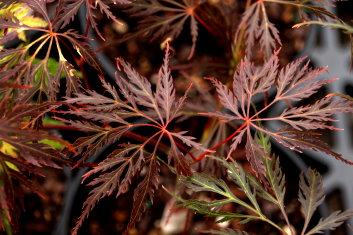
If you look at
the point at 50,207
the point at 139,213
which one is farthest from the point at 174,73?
the point at 139,213

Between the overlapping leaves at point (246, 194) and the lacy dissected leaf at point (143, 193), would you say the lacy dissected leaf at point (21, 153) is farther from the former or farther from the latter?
the overlapping leaves at point (246, 194)

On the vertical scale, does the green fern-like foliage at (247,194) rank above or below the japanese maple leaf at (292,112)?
below

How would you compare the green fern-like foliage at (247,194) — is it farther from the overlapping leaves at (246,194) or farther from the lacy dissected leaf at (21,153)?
the lacy dissected leaf at (21,153)

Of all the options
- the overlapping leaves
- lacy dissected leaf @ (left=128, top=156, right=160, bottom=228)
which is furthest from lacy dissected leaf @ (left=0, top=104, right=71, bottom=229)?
the overlapping leaves

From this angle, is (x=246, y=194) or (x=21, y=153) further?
(x=246, y=194)

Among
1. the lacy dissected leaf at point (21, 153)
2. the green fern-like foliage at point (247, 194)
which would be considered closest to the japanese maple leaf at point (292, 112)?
the green fern-like foliage at point (247, 194)

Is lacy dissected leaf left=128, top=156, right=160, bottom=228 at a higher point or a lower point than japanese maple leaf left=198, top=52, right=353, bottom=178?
lower

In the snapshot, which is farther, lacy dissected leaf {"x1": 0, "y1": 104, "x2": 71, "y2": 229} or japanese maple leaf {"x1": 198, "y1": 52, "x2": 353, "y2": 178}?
japanese maple leaf {"x1": 198, "y1": 52, "x2": 353, "y2": 178}

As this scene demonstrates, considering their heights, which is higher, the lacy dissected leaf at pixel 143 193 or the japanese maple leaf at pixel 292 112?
the japanese maple leaf at pixel 292 112

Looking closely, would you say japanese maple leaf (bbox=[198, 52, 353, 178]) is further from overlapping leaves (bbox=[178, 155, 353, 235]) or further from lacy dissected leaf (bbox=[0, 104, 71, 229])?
lacy dissected leaf (bbox=[0, 104, 71, 229])

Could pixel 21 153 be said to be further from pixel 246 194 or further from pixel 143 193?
pixel 246 194

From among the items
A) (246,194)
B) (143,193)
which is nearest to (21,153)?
(143,193)

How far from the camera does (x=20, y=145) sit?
1.67 ft

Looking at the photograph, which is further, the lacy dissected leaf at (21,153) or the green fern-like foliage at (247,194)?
the green fern-like foliage at (247,194)
